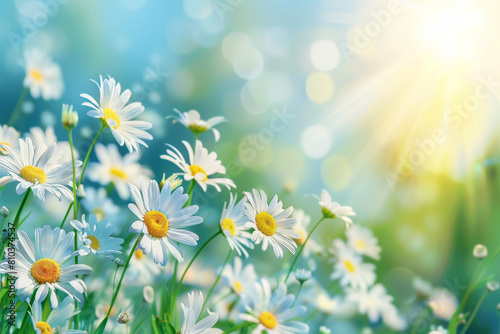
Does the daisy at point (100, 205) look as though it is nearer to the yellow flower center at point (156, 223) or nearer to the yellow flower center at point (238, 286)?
the yellow flower center at point (238, 286)

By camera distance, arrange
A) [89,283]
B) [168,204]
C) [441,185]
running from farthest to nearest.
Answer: [441,185] → [89,283] → [168,204]

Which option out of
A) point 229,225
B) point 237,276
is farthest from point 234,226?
point 237,276

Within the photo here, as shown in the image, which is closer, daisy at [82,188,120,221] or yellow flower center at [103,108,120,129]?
yellow flower center at [103,108,120,129]

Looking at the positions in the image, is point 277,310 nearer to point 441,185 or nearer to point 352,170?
point 352,170

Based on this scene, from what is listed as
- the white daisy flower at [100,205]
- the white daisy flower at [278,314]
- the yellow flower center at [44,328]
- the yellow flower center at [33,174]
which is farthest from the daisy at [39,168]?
the white daisy flower at [100,205]

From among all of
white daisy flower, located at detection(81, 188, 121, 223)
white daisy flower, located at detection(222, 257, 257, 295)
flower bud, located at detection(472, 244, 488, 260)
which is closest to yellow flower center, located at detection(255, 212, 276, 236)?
white daisy flower, located at detection(222, 257, 257, 295)

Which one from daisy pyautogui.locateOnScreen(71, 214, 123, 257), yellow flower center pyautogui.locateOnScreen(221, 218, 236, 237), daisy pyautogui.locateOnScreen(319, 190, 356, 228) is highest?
daisy pyautogui.locateOnScreen(319, 190, 356, 228)

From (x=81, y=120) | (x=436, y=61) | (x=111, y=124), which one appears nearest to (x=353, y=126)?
(x=436, y=61)

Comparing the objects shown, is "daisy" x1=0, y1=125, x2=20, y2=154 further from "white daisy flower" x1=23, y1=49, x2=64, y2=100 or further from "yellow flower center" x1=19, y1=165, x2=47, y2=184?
"white daisy flower" x1=23, y1=49, x2=64, y2=100
